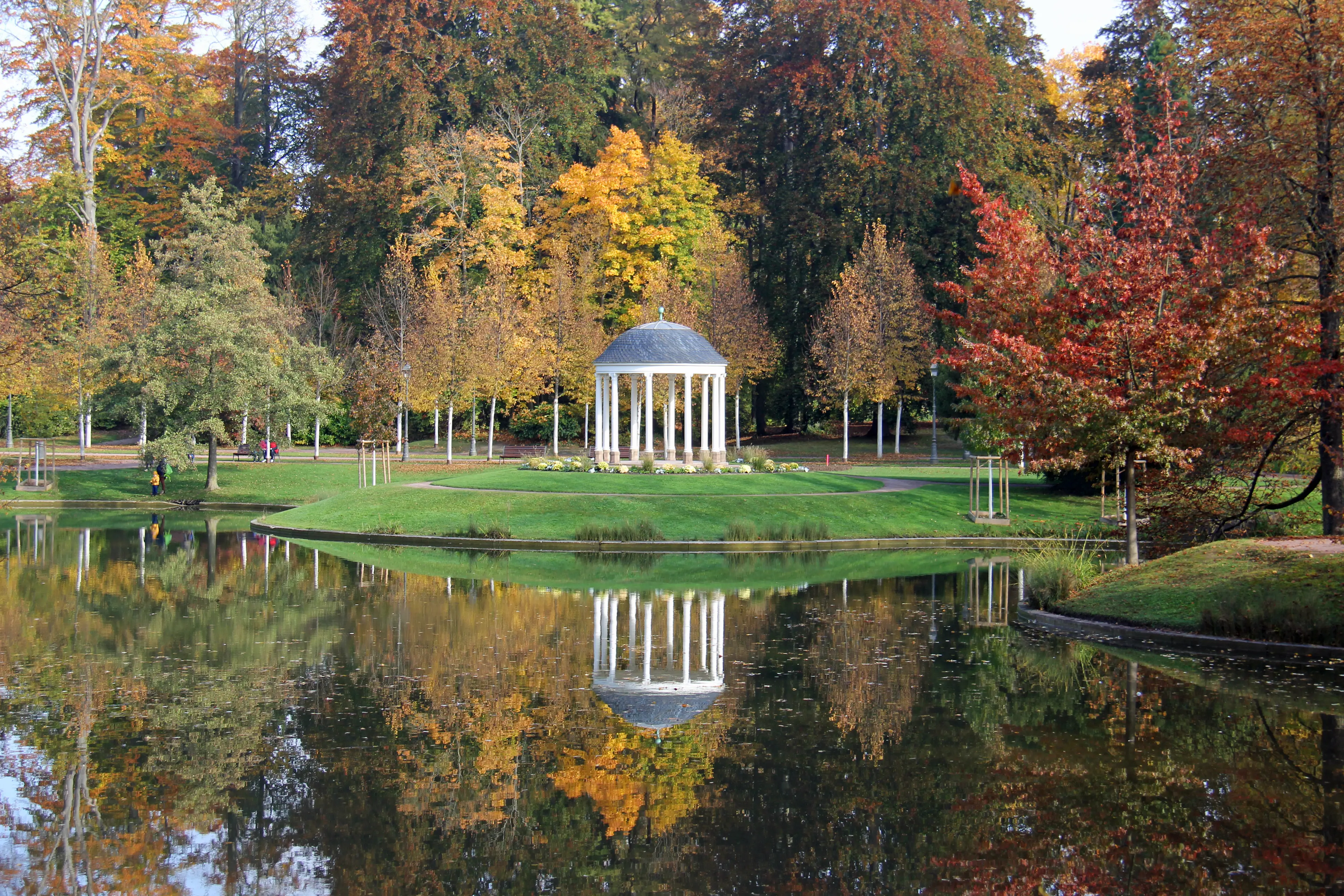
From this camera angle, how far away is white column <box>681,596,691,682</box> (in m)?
15.1

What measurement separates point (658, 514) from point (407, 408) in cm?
2625

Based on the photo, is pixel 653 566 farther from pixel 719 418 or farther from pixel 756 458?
pixel 719 418

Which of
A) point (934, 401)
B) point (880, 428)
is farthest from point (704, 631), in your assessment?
point (880, 428)

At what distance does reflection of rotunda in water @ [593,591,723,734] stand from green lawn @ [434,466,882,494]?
14.2m

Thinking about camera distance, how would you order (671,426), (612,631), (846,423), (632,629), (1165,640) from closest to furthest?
1. (1165,640)
2. (612,631)
3. (632,629)
4. (671,426)
5. (846,423)

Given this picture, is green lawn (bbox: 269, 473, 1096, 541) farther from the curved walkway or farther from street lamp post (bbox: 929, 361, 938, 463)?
street lamp post (bbox: 929, 361, 938, 463)

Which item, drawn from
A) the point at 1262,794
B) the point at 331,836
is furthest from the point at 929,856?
the point at 331,836

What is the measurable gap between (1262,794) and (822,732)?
12.5 ft

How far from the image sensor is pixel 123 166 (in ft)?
233

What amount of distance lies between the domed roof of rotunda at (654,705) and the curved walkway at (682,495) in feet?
64.2

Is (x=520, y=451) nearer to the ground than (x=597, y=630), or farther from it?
farther from it

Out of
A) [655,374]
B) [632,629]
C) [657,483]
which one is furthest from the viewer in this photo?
[655,374]

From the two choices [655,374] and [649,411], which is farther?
[655,374]

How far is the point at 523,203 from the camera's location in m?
60.8
